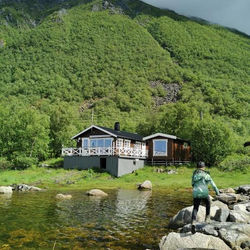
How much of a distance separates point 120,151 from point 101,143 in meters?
3.95

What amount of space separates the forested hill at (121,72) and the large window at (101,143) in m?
10.9

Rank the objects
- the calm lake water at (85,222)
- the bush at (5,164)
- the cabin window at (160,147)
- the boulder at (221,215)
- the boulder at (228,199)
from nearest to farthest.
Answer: the calm lake water at (85,222), the boulder at (221,215), the boulder at (228,199), the bush at (5,164), the cabin window at (160,147)

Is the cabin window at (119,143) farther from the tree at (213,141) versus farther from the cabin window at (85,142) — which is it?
the tree at (213,141)

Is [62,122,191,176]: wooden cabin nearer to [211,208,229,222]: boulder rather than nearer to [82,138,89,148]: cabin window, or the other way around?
[82,138,89,148]: cabin window

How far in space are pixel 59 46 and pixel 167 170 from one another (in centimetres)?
13196

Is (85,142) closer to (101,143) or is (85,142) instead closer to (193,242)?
(101,143)

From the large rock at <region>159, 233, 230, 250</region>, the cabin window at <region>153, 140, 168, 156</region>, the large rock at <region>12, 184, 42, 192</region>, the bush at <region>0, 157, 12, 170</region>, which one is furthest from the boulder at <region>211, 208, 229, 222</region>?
the bush at <region>0, 157, 12, 170</region>

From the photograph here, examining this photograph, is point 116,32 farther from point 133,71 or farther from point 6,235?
point 6,235

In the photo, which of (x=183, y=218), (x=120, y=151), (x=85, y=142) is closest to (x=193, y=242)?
(x=183, y=218)

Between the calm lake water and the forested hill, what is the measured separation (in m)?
34.9

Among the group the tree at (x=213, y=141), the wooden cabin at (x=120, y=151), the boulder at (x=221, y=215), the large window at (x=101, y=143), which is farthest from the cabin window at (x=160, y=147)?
the boulder at (x=221, y=215)

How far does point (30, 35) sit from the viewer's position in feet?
536

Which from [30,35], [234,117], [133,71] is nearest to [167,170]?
[234,117]

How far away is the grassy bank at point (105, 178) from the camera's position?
32.9m
